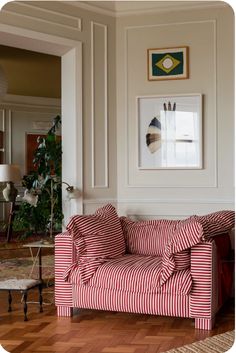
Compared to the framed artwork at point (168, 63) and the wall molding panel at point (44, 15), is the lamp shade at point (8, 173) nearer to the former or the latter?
the wall molding panel at point (44, 15)

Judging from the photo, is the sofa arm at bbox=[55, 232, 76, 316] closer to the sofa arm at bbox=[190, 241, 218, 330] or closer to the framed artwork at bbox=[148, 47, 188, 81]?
the sofa arm at bbox=[190, 241, 218, 330]

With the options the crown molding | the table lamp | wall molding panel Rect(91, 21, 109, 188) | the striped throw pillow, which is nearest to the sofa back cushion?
the striped throw pillow

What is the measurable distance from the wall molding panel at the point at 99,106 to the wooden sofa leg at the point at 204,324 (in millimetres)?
1937

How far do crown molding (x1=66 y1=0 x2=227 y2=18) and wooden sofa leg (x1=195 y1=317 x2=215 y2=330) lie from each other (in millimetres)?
2949

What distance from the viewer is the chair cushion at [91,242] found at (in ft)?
14.0

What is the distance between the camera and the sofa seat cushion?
158 inches

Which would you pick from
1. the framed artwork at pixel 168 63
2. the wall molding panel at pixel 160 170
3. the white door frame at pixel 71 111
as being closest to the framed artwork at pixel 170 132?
the wall molding panel at pixel 160 170

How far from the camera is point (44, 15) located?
16.8 feet

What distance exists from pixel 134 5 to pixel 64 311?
2997 millimetres

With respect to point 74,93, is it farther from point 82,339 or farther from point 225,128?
point 82,339

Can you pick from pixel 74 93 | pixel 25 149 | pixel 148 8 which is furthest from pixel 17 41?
pixel 25 149

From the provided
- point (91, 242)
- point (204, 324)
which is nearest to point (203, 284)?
point (204, 324)

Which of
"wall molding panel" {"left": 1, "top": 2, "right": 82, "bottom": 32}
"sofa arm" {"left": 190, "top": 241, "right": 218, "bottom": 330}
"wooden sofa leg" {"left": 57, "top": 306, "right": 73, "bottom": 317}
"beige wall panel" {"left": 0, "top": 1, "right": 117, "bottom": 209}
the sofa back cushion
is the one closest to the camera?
"sofa arm" {"left": 190, "top": 241, "right": 218, "bottom": 330}

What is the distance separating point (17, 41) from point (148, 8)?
1.35 m
